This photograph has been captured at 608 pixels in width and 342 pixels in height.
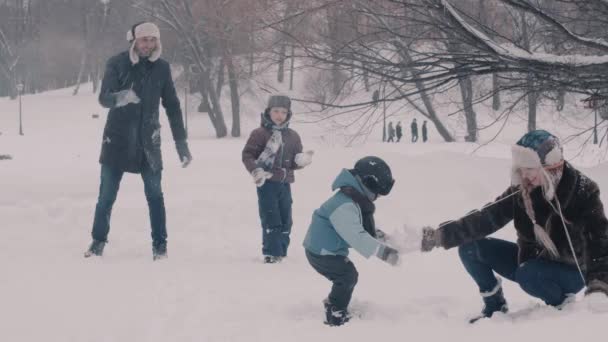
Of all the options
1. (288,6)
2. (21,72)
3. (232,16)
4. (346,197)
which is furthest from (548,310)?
(21,72)

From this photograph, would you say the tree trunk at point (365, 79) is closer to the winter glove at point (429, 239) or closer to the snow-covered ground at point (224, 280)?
the snow-covered ground at point (224, 280)

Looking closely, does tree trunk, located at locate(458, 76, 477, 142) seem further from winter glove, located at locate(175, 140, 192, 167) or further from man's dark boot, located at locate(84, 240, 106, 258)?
man's dark boot, located at locate(84, 240, 106, 258)

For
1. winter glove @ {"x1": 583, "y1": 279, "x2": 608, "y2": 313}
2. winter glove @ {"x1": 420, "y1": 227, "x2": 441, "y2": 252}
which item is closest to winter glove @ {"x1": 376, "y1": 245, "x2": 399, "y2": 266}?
winter glove @ {"x1": 420, "y1": 227, "x2": 441, "y2": 252}

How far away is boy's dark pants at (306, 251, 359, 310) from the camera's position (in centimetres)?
432

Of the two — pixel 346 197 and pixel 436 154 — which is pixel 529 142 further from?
pixel 436 154

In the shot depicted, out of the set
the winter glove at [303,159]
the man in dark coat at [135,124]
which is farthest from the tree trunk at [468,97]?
the man in dark coat at [135,124]

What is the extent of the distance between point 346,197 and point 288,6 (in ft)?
16.8

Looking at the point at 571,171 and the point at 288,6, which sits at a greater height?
the point at 288,6

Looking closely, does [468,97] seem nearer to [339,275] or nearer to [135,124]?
[135,124]

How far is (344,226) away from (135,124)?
2.53 metres

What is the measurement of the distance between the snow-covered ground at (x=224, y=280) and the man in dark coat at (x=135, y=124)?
0.40 metres

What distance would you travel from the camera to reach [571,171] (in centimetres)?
379

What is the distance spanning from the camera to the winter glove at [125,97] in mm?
5879

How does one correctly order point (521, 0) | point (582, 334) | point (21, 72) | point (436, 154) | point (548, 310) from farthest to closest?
point (21, 72) < point (436, 154) < point (521, 0) < point (548, 310) < point (582, 334)
